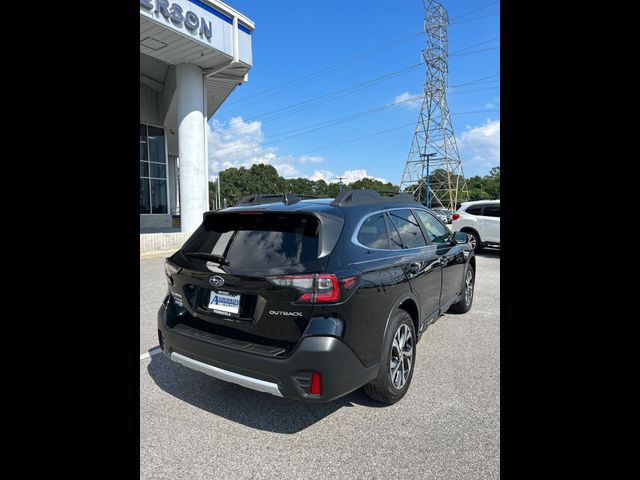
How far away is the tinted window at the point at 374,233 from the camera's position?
3049 mm

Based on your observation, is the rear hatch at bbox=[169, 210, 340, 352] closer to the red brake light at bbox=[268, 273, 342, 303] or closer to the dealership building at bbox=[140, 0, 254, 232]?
the red brake light at bbox=[268, 273, 342, 303]

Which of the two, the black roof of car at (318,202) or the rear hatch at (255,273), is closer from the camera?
the rear hatch at (255,273)

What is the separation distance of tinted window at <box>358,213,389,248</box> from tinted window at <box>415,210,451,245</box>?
1.08 metres

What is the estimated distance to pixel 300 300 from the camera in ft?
8.27

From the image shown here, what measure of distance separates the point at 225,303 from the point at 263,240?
0.54 meters

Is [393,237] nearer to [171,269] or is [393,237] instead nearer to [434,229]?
[434,229]

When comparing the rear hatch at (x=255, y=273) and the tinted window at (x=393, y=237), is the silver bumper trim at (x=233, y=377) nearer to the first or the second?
the rear hatch at (x=255, y=273)

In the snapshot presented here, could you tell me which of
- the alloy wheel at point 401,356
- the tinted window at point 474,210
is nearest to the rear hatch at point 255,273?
the alloy wheel at point 401,356

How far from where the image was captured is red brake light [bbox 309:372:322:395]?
2.45 metres

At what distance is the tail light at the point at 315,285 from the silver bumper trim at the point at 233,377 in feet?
2.02

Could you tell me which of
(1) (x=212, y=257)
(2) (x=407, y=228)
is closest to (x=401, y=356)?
(2) (x=407, y=228)

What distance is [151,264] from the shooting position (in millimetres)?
11008
